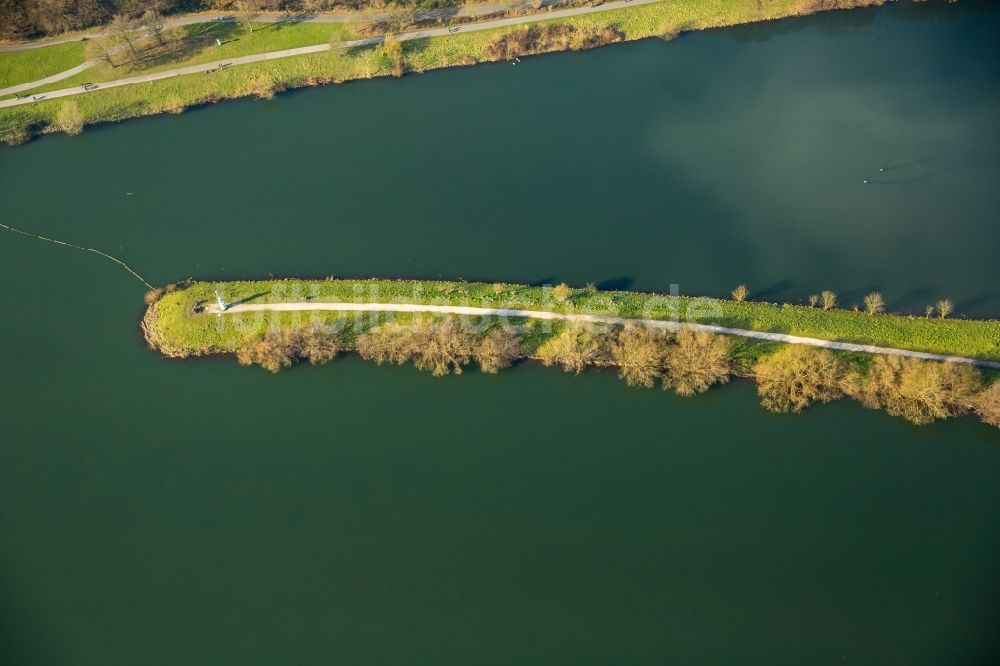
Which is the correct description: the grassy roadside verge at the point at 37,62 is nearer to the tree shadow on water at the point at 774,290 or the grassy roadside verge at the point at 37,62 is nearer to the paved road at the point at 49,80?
the paved road at the point at 49,80

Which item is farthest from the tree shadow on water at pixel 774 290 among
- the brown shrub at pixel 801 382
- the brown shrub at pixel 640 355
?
the brown shrub at pixel 640 355

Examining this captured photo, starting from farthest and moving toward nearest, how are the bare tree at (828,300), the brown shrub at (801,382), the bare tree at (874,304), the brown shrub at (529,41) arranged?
1. the brown shrub at (529,41)
2. the bare tree at (828,300)
3. the bare tree at (874,304)
4. the brown shrub at (801,382)

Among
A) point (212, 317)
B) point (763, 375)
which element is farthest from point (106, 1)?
point (763, 375)

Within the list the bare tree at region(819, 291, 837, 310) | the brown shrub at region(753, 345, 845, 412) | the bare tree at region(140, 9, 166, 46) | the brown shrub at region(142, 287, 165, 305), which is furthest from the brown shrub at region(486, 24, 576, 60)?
the brown shrub at region(753, 345, 845, 412)

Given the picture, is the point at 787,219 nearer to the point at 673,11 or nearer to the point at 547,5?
the point at 673,11

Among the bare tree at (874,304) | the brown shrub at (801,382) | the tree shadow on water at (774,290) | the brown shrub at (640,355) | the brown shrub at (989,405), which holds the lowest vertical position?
the brown shrub at (989,405)

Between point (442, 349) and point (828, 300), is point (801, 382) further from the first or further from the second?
point (442, 349)

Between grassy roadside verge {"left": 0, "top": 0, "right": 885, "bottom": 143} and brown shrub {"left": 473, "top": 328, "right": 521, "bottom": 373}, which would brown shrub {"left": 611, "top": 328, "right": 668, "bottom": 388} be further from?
grassy roadside verge {"left": 0, "top": 0, "right": 885, "bottom": 143}
